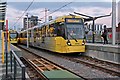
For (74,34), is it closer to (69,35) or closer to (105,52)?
(69,35)

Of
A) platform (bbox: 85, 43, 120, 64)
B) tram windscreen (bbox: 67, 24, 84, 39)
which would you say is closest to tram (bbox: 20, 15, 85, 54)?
tram windscreen (bbox: 67, 24, 84, 39)

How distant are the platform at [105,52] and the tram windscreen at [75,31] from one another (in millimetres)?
1280

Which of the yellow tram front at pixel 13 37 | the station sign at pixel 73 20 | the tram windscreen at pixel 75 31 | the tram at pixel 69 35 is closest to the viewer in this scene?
the tram at pixel 69 35

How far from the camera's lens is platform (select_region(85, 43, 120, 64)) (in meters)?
17.8

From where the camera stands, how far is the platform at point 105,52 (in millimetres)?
17812

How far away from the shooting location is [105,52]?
64.1 ft

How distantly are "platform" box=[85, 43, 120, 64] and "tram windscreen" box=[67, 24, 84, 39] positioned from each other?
1.28 meters

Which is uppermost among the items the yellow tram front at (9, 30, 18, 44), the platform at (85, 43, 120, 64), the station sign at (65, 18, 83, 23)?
the station sign at (65, 18, 83, 23)

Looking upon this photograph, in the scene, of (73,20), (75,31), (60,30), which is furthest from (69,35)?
(73,20)

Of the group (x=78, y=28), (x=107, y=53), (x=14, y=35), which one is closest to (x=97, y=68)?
(x=107, y=53)

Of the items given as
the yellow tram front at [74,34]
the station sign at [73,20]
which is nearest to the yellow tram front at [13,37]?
the station sign at [73,20]

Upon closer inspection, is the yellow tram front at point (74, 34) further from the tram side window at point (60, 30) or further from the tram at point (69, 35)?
the tram side window at point (60, 30)

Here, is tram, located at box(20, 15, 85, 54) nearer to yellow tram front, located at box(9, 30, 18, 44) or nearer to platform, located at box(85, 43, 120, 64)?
platform, located at box(85, 43, 120, 64)

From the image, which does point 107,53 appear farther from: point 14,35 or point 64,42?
point 14,35
